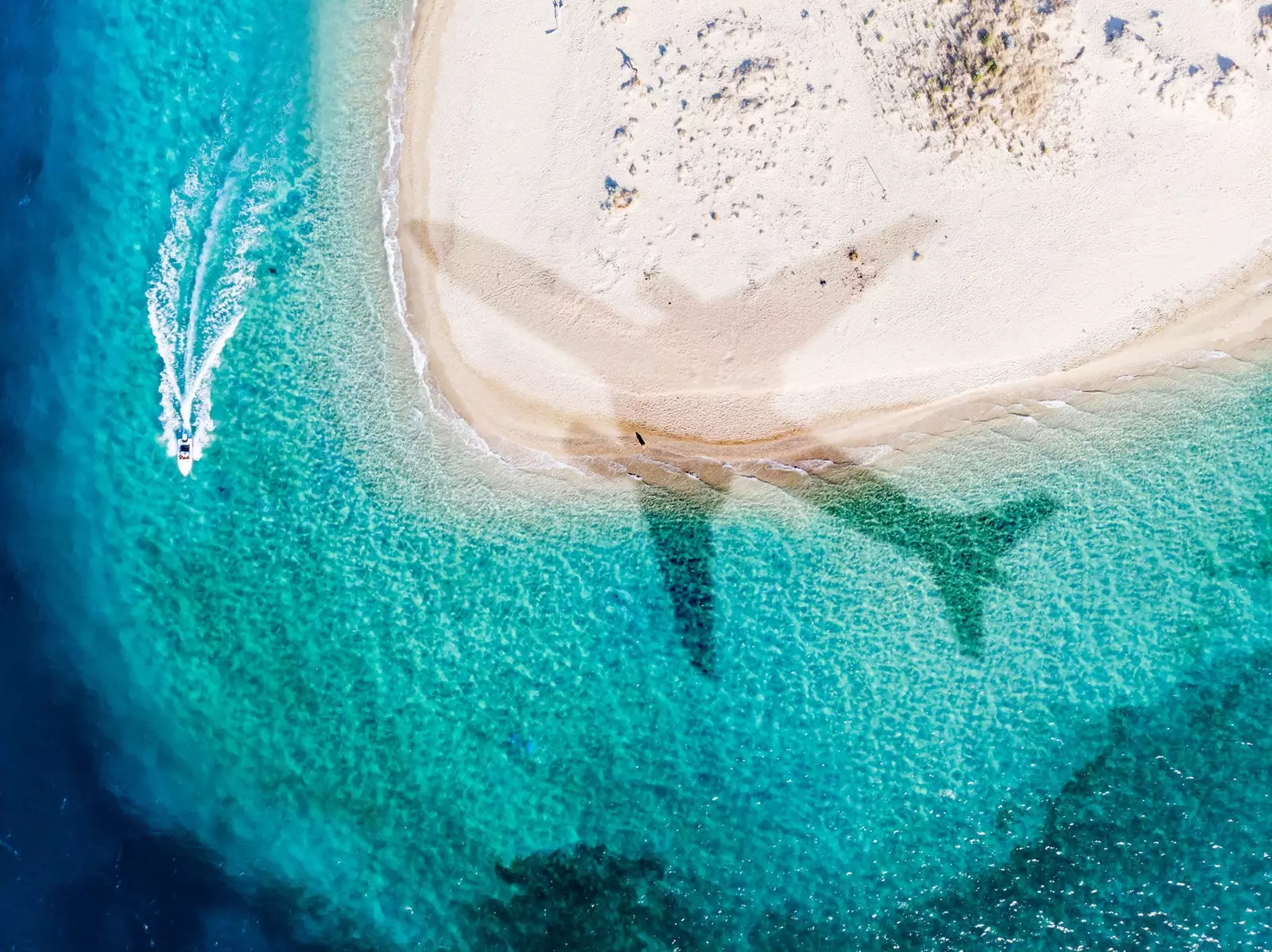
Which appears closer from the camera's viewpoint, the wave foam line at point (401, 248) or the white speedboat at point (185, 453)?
the wave foam line at point (401, 248)

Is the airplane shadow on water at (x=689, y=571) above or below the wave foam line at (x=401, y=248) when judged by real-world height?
below

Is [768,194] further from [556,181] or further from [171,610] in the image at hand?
[171,610]

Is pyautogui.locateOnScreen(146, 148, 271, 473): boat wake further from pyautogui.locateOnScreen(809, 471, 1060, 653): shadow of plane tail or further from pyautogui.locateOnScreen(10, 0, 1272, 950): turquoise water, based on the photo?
pyautogui.locateOnScreen(809, 471, 1060, 653): shadow of plane tail

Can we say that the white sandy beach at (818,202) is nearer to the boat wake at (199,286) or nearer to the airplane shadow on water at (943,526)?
the airplane shadow on water at (943,526)

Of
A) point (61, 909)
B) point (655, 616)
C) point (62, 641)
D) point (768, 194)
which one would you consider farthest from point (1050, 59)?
point (61, 909)

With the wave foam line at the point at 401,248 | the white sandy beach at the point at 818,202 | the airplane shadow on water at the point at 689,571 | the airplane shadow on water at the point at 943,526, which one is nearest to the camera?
the white sandy beach at the point at 818,202

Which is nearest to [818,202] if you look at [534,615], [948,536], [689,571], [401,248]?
[948,536]

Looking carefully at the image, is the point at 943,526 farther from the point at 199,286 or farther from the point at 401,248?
the point at 199,286

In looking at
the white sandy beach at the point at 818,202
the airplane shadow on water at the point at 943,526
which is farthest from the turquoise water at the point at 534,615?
the white sandy beach at the point at 818,202
